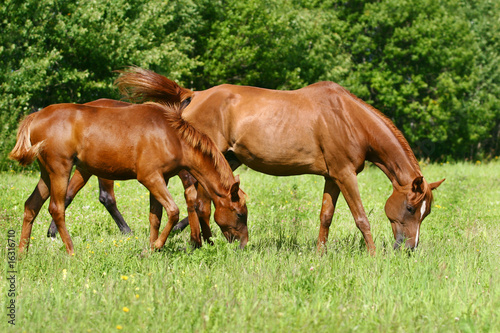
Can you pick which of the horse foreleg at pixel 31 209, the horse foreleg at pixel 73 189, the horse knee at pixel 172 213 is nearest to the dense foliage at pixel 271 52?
the horse foreleg at pixel 73 189

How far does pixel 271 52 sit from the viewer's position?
22984 mm

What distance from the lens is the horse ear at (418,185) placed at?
5.74 m

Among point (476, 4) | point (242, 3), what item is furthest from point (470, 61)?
point (242, 3)

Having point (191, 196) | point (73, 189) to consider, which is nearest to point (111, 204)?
point (73, 189)

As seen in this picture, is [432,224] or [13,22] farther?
[13,22]

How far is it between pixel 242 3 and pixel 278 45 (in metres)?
2.52

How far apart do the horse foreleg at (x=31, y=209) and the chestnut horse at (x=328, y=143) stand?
1.66 meters

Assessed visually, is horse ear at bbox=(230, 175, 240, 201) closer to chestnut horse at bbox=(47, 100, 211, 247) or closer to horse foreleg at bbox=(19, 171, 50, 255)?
chestnut horse at bbox=(47, 100, 211, 247)

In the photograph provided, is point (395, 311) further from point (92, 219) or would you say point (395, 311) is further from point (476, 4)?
point (476, 4)

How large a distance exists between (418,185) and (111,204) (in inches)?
178

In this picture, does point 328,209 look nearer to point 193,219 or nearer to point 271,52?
point 193,219

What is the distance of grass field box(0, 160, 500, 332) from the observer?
12.1ft

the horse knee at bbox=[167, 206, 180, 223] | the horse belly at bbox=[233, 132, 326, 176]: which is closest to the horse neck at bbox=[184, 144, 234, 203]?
the horse knee at bbox=[167, 206, 180, 223]

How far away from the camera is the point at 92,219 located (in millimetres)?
7910
